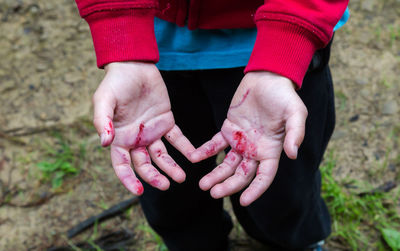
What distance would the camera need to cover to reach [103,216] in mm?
1882

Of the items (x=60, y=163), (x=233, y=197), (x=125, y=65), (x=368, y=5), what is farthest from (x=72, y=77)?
(x=368, y=5)

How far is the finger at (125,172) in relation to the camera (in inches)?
37.8

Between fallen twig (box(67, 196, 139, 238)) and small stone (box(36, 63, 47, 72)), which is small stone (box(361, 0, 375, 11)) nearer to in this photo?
fallen twig (box(67, 196, 139, 238))

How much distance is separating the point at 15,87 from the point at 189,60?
66.9 inches

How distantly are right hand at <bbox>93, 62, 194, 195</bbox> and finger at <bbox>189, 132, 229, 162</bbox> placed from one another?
0.03 m

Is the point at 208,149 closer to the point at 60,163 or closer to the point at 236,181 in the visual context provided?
the point at 236,181

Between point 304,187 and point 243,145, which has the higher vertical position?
point 243,145

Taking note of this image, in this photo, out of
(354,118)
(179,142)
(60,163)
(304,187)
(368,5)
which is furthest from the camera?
(368,5)

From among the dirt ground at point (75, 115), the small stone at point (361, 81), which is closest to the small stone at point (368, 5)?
the dirt ground at point (75, 115)

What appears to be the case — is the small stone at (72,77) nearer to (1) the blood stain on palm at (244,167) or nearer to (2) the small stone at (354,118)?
(2) the small stone at (354,118)

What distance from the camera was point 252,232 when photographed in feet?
5.31

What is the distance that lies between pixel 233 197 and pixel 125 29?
0.74 m

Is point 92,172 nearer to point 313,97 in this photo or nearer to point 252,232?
point 252,232

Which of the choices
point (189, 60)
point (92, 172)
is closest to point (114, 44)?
point (189, 60)
